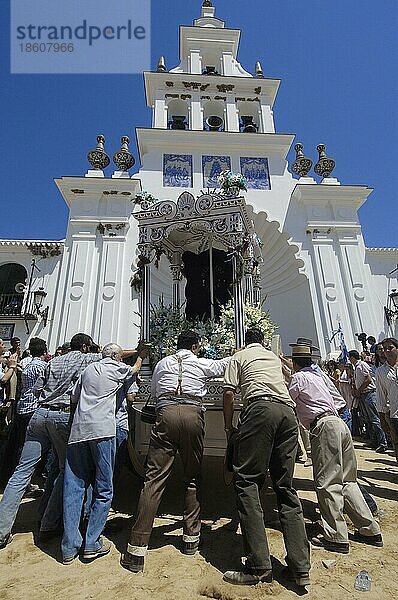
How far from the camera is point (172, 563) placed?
2742mm

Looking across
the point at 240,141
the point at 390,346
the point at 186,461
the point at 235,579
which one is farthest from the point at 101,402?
the point at 240,141

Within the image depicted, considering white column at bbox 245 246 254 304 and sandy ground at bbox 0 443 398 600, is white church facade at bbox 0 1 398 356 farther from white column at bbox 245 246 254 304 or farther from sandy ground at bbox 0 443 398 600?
sandy ground at bbox 0 443 398 600

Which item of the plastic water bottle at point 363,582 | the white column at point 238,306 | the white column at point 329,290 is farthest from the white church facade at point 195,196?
the plastic water bottle at point 363,582

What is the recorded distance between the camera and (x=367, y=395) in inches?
278

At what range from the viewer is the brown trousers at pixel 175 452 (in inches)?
114

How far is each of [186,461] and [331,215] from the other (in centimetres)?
1253

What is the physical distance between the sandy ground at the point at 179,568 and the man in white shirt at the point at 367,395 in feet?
10.8

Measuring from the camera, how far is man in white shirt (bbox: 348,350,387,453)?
270 inches

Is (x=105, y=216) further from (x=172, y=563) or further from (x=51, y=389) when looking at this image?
(x=172, y=563)

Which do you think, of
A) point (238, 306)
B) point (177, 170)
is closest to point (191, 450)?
point (238, 306)

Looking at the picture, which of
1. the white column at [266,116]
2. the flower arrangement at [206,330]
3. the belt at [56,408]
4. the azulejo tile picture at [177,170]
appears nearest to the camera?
the belt at [56,408]

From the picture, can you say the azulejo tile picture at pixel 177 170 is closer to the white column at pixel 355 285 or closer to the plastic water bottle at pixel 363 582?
the white column at pixel 355 285

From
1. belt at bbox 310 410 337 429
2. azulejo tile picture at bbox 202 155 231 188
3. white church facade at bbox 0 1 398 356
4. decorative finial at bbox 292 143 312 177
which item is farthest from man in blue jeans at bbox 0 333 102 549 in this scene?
decorative finial at bbox 292 143 312 177

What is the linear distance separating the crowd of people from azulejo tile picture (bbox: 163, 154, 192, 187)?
11.3 metres
